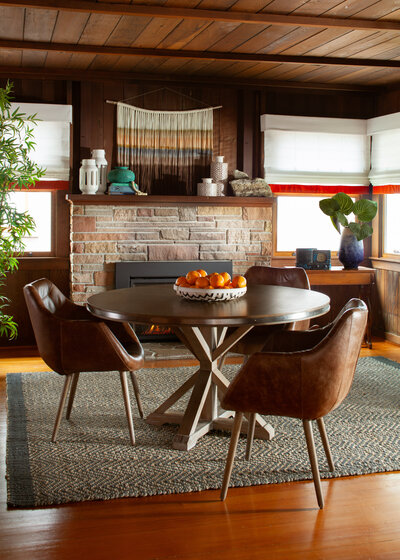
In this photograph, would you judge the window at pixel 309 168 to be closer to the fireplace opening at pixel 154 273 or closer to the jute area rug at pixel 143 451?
the fireplace opening at pixel 154 273

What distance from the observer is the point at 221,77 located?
5.94 m

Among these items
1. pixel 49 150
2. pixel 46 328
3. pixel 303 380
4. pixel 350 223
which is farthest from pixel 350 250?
pixel 303 380

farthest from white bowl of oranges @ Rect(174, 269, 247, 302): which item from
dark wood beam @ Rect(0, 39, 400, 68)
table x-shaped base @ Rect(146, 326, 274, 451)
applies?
dark wood beam @ Rect(0, 39, 400, 68)

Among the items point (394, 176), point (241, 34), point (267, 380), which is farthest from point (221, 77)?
point (267, 380)

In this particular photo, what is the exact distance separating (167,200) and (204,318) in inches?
117

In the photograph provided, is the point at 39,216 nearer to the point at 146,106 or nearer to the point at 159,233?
the point at 159,233

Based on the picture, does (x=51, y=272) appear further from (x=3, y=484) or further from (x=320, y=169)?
(x=3, y=484)

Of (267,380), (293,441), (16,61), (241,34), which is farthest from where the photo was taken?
(16,61)

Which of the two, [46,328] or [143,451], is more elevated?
[46,328]

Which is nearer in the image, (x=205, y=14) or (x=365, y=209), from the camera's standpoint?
(x=205, y=14)

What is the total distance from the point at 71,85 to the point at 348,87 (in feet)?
8.21

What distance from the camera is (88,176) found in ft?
18.3

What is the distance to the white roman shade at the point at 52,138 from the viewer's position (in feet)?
18.6

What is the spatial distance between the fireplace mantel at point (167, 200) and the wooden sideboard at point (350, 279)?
2.53 ft
